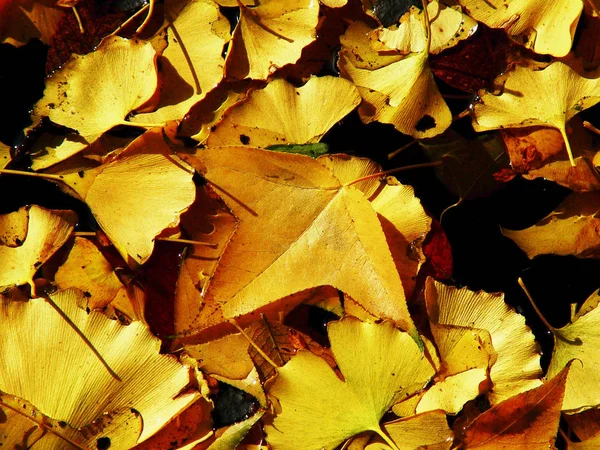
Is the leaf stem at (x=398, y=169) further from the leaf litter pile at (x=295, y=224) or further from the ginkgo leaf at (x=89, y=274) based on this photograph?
the ginkgo leaf at (x=89, y=274)

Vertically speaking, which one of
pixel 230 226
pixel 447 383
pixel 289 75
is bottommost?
pixel 447 383

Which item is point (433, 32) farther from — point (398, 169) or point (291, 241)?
point (291, 241)

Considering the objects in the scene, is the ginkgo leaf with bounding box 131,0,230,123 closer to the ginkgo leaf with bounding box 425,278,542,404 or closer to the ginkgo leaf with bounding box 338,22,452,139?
the ginkgo leaf with bounding box 338,22,452,139

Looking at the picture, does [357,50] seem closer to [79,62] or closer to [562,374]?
[79,62]

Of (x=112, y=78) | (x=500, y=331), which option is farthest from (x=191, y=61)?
(x=500, y=331)

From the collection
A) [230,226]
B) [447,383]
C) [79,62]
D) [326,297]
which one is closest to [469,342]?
[447,383]

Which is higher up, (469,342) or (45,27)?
(45,27)
